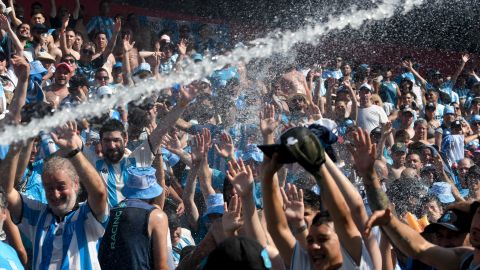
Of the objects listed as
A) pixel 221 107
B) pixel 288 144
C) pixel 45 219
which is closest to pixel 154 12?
pixel 221 107

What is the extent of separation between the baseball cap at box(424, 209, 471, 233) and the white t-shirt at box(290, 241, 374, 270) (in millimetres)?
614

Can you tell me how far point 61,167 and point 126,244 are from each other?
52 cm

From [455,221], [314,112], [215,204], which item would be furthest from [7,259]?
[314,112]

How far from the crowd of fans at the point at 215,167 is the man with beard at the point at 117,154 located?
10 millimetres

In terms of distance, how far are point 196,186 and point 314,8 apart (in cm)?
746

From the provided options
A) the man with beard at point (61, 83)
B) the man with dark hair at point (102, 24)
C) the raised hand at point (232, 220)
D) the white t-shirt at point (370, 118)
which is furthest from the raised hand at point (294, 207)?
the man with dark hair at point (102, 24)

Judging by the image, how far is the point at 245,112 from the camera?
33.8 feet

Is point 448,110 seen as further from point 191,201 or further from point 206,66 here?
point 191,201

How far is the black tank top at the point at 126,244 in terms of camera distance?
5.10 meters

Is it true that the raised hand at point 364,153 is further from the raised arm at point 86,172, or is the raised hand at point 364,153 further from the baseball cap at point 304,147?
the raised arm at point 86,172

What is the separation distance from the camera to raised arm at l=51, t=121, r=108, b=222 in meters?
4.93

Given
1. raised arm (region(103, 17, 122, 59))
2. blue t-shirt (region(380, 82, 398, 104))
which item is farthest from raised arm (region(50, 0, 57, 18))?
blue t-shirt (region(380, 82, 398, 104))

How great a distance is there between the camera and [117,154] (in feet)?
22.2

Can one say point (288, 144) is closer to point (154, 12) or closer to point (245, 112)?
point (245, 112)
